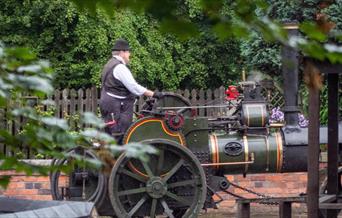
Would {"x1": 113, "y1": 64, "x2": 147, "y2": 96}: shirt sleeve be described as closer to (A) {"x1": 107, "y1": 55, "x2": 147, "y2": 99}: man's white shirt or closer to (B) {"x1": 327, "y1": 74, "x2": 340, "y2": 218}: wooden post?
(A) {"x1": 107, "y1": 55, "x2": 147, "y2": 99}: man's white shirt

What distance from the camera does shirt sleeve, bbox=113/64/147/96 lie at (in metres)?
8.05

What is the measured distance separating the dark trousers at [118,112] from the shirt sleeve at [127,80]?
182 mm

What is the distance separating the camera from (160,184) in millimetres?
8078

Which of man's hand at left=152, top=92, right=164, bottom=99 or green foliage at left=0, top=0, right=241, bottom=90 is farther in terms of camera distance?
green foliage at left=0, top=0, right=241, bottom=90

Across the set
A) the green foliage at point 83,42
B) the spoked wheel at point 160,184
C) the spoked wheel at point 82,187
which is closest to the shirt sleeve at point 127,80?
the spoked wheel at point 160,184

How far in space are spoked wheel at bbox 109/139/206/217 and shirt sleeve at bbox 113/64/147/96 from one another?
1.82ft

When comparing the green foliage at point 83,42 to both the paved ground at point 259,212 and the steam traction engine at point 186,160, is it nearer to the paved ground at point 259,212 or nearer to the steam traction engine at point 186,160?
the paved ground at point 259,212

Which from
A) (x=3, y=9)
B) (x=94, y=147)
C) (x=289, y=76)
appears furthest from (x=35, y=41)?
(x=94, y=147)

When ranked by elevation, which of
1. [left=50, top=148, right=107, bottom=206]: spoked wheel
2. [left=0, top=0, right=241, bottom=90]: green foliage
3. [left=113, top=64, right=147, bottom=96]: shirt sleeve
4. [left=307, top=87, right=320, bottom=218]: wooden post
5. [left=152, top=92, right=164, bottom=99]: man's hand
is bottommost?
[left=50, top=148, right=107, bottom=206]: spoked wheel

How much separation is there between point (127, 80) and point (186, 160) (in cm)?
91

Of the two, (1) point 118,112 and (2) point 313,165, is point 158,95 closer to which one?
Answer: (1) point 118,112

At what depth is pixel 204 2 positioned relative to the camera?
1.69 m

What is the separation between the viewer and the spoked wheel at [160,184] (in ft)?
26.3

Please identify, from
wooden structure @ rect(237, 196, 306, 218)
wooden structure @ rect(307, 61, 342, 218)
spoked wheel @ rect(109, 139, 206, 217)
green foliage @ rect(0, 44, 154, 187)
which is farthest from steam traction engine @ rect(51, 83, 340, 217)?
green foliage @ rect(0, 44, 154, 187)
